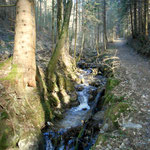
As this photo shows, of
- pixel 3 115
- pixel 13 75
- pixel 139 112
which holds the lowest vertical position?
pixel 139 112

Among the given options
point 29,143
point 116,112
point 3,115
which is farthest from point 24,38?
point 116,112

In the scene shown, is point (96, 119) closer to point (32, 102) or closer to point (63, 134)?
point (63, 134)

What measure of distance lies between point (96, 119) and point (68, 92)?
3231 millimetres

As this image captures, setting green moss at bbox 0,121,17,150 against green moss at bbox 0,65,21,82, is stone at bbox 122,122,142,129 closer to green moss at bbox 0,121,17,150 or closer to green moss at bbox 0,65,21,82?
green moss at bbox 0,121,17,150

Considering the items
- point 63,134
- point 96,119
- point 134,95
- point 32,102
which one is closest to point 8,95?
point 32,102

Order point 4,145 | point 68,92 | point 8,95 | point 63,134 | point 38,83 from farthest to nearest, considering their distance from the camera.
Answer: point 68,92 → point 38,83 → point 63,134 → point 8,95 → point 4,145

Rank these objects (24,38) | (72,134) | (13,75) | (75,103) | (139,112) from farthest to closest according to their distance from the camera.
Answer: (75,103)
(72,134)
(24,38)
(13,75)
(139,112)

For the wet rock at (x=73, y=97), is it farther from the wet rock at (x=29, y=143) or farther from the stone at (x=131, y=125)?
the stone at (x=131, y=125)

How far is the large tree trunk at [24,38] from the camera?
4.86 meters

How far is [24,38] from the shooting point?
4945mm

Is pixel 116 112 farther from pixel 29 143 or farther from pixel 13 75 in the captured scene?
pixel 13 75

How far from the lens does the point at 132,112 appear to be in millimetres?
4488

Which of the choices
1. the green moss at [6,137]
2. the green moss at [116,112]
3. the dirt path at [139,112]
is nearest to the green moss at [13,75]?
the green moss at [6,137]

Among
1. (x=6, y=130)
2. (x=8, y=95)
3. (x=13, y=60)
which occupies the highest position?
(x=13, y=60)
